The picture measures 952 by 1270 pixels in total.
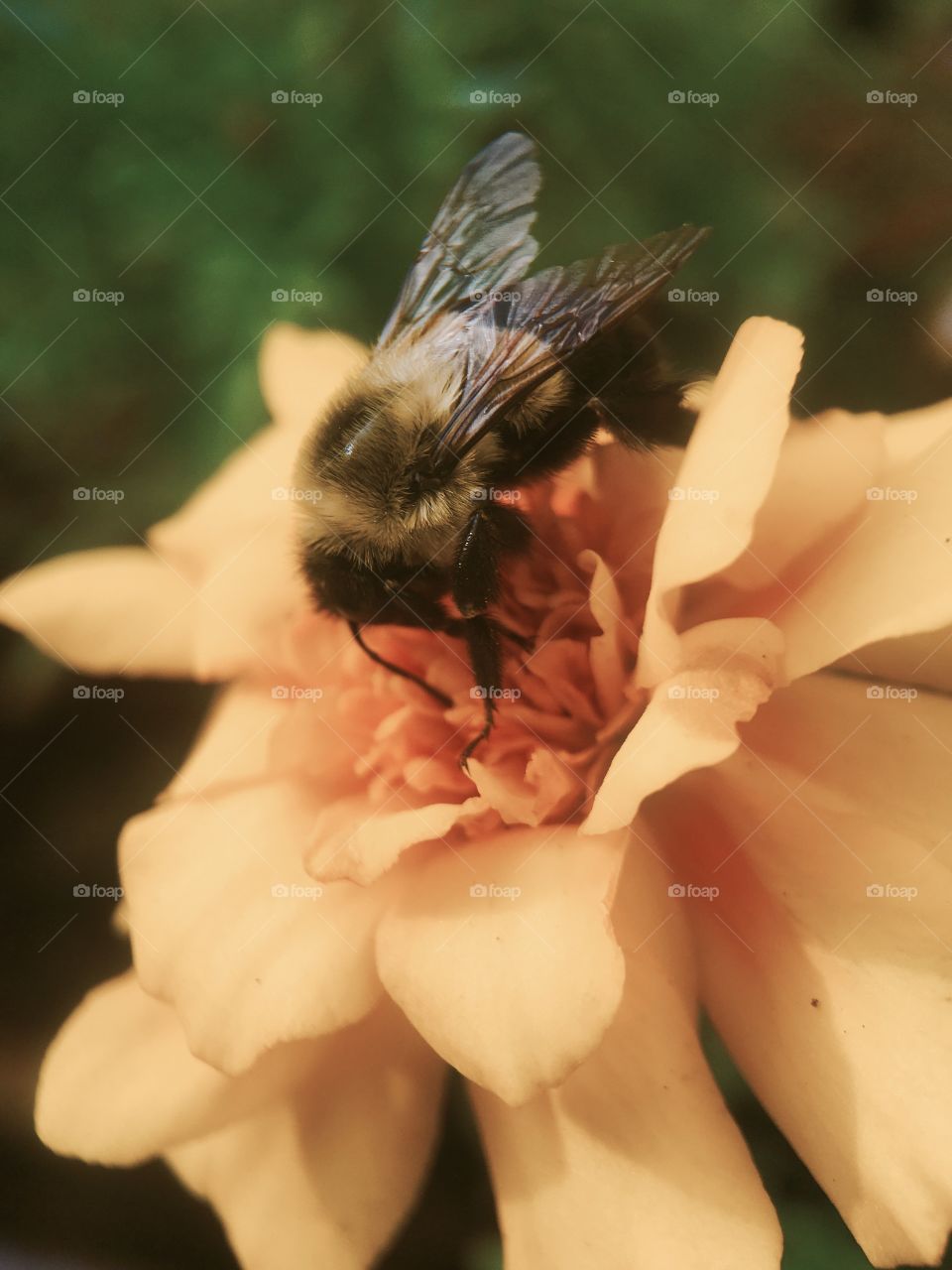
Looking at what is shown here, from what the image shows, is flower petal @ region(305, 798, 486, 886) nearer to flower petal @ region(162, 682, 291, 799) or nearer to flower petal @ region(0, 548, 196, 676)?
flower petal @ region(162, 682, 291, 799)

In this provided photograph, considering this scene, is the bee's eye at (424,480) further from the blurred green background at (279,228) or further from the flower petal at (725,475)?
the blurred green background at (279,228)

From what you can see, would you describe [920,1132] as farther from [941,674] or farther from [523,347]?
[523,347]

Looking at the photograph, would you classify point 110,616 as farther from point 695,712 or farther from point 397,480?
point 695,712

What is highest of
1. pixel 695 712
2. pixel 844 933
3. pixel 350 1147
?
pixel 695 712


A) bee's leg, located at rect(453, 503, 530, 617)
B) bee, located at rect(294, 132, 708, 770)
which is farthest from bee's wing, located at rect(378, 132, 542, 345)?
bee's leg, located at rect(453, 503, 530, 617)

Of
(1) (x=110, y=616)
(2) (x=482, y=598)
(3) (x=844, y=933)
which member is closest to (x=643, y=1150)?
(3) (x=844, y=933)

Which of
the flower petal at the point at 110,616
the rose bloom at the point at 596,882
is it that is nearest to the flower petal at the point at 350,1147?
the rose bloom at the point at 596,882
